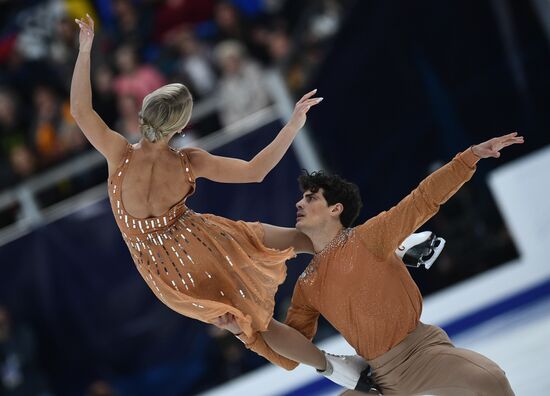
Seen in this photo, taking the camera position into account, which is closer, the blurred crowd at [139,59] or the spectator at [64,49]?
the blurred crowd at [139,59]

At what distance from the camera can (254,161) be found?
3594 mm

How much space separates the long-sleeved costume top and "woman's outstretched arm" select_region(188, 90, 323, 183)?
0.36m

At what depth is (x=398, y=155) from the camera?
6035mm

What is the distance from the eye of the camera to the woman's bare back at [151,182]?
349 centimetres

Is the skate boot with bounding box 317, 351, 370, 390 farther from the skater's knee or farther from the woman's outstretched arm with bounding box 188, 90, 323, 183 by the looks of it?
the woman's outstretched arm with bounding box 188, 90, 323, 183

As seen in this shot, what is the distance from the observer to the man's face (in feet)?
12.0

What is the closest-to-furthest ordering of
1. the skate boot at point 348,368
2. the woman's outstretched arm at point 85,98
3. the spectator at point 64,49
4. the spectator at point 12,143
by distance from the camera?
the woman's outstretched arm at point 85,98, the skate boot at point 348,368, the spectator at point 12,143, the spectator at point 64,49

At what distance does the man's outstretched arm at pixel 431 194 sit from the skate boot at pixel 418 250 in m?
0.34

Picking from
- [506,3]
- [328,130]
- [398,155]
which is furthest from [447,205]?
[506,3]

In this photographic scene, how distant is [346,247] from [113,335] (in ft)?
9.39

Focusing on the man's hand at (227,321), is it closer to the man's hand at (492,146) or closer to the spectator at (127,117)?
the man's hand at (492,146)

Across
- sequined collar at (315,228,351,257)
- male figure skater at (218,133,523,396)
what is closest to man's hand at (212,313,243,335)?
male figure skater at (218,133,523,396)

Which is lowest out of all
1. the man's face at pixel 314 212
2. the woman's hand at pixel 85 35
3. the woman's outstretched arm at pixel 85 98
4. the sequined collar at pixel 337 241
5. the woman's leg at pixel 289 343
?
the woman's leg at pixel 289 343

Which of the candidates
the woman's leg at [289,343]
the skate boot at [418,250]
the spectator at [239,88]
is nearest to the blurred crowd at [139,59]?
the spectator at [239,88]
